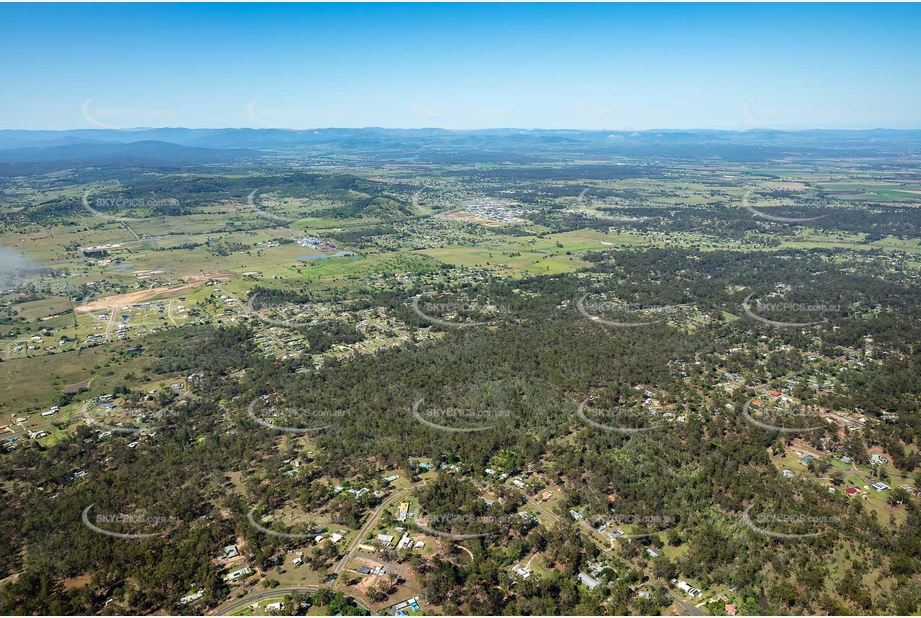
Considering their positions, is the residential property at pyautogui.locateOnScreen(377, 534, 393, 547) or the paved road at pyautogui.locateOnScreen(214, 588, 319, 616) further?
the residential property at pyautogui.locateOnScreen(377, 534, 393, 547)

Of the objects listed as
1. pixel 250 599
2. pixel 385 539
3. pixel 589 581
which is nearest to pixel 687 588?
pixel 589 581

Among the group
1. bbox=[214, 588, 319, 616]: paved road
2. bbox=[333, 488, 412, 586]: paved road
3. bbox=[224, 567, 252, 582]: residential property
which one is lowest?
bbox=[214, 588, 319, 616]: paved road

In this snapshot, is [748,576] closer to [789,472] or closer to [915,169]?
[789,472]

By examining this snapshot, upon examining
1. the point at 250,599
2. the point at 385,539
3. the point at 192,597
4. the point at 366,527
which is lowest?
the point at 250,599

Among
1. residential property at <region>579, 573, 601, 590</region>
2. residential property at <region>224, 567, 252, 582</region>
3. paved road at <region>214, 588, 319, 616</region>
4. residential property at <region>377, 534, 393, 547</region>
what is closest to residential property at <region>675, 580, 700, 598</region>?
residential property at <region>579, 573, 601, 590</region>

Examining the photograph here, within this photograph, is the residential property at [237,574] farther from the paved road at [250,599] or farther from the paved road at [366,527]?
the paved road at [366,527]

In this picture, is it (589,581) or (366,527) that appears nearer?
(589,581)

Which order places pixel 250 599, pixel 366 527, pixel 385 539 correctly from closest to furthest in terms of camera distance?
pixel 250 599
pixel 385 539
pixel 366 527

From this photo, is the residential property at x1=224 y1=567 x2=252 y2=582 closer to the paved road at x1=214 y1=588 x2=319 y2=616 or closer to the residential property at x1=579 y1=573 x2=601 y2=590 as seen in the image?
the paved road at x1=214 y1=588 x2=319 y2=616

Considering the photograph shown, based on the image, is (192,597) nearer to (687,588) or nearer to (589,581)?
(589,581)

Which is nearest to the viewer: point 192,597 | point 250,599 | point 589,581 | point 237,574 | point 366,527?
point 192,597

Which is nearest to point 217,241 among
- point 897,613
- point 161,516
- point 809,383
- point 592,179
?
point 161,516

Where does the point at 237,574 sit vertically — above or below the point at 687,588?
below

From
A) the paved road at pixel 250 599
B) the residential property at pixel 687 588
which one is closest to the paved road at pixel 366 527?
the paved road at pixel 250 599
